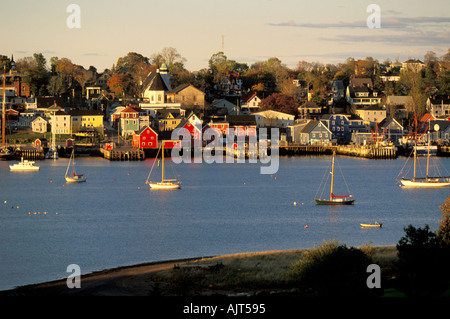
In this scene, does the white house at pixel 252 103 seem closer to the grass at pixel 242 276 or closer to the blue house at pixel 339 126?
the blue house at pixel 339 126

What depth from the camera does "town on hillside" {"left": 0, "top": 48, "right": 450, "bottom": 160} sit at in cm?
8688

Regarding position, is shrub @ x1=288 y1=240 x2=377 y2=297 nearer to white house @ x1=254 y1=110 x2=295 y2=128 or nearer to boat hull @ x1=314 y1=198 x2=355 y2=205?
boat hull @ x1=314 y1=198 x2=355 y2=205

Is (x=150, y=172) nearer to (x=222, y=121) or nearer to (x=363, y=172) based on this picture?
(x=363, y=172)

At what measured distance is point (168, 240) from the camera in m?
35.2

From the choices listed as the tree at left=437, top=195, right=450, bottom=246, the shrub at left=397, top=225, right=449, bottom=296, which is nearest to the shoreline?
the tree at left=437, top=195, right=450, bottom=246

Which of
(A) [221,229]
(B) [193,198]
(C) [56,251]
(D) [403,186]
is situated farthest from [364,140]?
(C) [56,251]

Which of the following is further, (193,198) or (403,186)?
(403,186)

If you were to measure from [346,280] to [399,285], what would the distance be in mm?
1445

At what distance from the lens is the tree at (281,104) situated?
95881 millimetres

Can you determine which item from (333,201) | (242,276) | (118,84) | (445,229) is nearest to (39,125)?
(118,84)

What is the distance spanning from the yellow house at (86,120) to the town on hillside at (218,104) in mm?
109

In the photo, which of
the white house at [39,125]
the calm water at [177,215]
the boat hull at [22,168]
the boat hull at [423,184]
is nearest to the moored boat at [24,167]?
the boat hull at [22,168]
